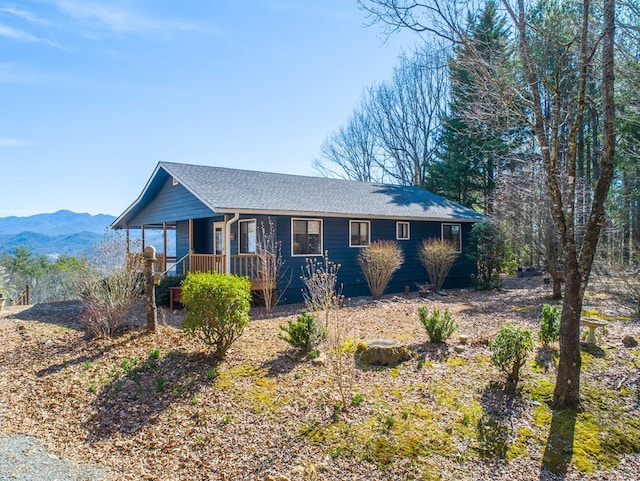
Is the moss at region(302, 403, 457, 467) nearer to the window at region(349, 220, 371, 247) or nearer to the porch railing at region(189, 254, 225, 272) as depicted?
the porch railing at region(189, 254, 225, 272)

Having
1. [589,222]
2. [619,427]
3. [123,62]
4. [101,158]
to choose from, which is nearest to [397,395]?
[619,427]

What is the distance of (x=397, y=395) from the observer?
4.59 m

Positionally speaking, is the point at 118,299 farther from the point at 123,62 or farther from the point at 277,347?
the point at 123,62

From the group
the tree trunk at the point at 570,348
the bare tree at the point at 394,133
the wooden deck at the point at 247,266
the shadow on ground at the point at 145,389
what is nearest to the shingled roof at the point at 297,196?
the wooden deck at the point at 247,266

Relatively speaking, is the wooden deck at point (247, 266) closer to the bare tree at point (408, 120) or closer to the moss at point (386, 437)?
the moss at point (386, 437)

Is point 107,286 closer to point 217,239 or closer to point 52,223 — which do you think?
point 217,239

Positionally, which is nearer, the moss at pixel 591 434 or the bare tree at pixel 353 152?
the moss at pixel 591 434

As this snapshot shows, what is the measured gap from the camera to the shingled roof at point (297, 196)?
1096 centimetres

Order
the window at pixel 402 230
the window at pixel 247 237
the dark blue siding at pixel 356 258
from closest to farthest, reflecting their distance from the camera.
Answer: the dark blue siding at pixel 356 258
the window at pixel 247 237
the window at pixel 402 230

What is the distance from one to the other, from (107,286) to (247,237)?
17.3ft

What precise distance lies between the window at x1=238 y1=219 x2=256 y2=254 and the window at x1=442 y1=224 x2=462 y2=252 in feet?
25.5

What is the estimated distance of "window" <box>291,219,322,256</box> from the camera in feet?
39.1

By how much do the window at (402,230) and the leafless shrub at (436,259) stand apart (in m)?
0.72

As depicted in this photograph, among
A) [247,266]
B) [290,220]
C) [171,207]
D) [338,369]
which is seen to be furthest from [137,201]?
[338,369]
